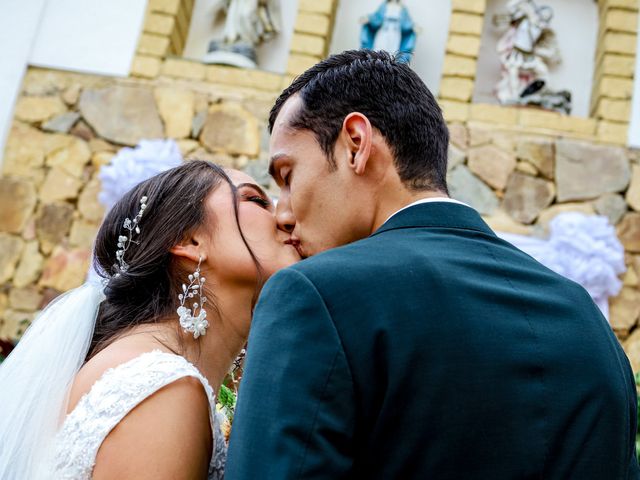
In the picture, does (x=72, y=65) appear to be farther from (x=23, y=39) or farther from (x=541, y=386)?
(x=541, y=386)

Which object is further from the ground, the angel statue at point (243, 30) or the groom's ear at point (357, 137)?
the angel statue at point (243, 30)

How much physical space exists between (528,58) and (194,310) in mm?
5516

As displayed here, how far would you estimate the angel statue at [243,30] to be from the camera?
690cm

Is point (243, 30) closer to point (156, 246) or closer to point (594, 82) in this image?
point (594, 82)

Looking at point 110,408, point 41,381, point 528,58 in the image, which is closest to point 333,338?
point 110,408

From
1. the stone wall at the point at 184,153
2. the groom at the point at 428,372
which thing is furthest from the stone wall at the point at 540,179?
the groom at the point at 428,372

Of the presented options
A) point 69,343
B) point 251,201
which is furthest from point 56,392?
point 251,201

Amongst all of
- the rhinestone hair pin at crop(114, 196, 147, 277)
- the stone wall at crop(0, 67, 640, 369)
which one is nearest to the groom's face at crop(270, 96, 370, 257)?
the rhinestone hair pin at crop(114, 196, 147, 277)

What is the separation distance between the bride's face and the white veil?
415mm

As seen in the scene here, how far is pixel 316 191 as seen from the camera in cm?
164

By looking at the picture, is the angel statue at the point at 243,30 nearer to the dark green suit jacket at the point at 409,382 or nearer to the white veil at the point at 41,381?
the white veil at the point at 41,381

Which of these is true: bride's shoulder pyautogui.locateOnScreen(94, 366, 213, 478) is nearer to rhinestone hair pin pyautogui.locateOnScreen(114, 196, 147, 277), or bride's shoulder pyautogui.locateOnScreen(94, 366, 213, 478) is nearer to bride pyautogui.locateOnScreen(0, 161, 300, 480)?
bride pyautogui.locateOnScreen(0, 161, 300, 480)

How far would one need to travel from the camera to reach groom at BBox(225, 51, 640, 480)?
1171 millimetres

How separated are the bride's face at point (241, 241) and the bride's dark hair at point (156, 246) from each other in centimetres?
2
